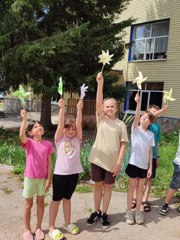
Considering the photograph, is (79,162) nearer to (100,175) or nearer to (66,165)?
(66,165)

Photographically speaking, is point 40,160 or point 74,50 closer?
point 40,160

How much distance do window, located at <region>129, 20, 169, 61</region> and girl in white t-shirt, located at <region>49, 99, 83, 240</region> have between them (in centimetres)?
1332

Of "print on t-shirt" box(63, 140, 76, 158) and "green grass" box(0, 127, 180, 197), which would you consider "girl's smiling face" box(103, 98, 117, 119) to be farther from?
"green grass" box(0, 127, 180, 197)

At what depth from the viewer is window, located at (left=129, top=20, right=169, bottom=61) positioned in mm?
16219

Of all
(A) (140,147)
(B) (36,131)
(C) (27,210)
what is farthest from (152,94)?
(C) (27,210)

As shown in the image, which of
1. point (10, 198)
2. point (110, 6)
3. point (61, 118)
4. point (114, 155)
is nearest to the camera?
point (61, 118)

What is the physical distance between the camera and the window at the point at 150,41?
16219 millimetres

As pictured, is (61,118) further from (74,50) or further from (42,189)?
(74,50)

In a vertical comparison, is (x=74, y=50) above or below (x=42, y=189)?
above

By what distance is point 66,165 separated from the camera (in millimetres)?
3621

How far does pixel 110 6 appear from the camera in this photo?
12.3 m

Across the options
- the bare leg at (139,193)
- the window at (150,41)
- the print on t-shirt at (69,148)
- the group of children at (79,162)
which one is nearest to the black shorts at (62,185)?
the group of children at (79,162)

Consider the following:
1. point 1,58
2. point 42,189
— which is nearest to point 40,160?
point 42,189

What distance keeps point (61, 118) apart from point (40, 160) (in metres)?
0.52
